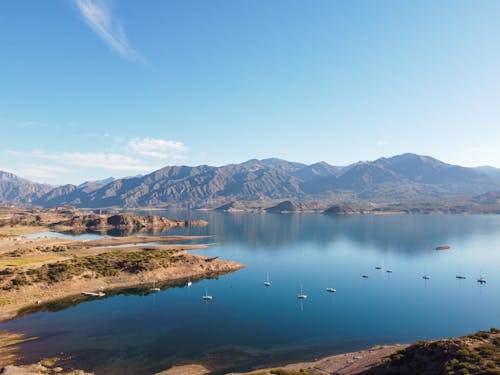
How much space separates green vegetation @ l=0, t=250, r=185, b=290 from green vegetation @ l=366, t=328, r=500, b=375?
82183mm

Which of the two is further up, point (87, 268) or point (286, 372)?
point (87, 268)

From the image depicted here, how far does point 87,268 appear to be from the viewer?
9919cm

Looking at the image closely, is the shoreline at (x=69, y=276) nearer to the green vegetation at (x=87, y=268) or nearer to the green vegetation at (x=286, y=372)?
the green vegetation at (x=87, y=268)

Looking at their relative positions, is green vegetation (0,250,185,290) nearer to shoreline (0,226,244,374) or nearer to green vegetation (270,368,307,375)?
shoreline (0,226,244,374)

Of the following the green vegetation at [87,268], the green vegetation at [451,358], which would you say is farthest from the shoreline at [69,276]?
the green vegetation at [451,358]

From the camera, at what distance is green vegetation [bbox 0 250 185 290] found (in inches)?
3423

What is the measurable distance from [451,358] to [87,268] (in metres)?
94.7

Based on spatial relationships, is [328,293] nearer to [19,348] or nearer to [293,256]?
[293,256]

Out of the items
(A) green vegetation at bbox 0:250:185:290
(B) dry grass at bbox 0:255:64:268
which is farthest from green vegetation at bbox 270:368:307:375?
(B) dry grass at bbox 0:255:64:268

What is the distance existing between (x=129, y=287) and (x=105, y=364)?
154ft

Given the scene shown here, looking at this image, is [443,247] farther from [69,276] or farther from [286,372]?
[69,276]

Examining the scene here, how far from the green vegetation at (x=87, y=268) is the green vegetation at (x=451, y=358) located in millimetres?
82183

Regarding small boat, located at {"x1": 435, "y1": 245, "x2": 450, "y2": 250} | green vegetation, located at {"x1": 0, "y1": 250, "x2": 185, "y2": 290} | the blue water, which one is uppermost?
green vegetation, located at {"x1": 0, "y1": 250, "x2": 185, "y2": 290}

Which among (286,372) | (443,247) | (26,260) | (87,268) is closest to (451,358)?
(286,372)
